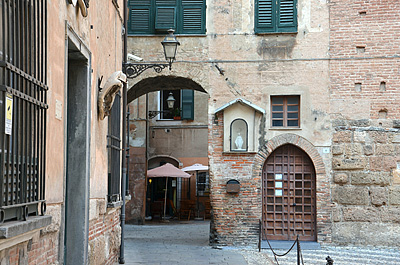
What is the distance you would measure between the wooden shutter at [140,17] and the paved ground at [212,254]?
5.36 metres

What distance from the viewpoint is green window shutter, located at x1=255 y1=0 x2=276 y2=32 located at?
15211 mm

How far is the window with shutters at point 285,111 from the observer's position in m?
15.2

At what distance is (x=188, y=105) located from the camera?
2448cm

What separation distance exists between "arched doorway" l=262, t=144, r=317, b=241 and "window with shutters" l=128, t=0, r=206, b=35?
386 cm

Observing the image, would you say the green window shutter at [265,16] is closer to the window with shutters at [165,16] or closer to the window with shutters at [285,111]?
the window with shutters at [165,16]

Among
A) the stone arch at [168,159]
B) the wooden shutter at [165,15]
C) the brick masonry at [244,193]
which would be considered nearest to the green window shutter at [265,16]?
the wooden shutter at [165,15]

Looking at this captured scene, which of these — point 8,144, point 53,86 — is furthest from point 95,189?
point 8,144

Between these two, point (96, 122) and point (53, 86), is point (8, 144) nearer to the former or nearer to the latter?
Result: point (53, 86)

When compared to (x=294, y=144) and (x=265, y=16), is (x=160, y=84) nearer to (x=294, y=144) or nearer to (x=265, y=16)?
(x=265, y=16)

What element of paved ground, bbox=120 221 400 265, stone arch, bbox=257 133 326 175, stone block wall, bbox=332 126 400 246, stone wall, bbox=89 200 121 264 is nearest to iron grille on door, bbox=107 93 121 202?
stone wall, bbox=89 200 121 264

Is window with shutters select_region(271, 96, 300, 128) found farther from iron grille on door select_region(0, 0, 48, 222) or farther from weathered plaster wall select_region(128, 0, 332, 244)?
iron grille on door select_region(0, 0, 48, 222)

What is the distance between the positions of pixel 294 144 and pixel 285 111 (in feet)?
2.85

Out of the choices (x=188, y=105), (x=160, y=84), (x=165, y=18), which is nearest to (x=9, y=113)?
(x=165, y=18)

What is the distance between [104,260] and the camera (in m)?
9.06
